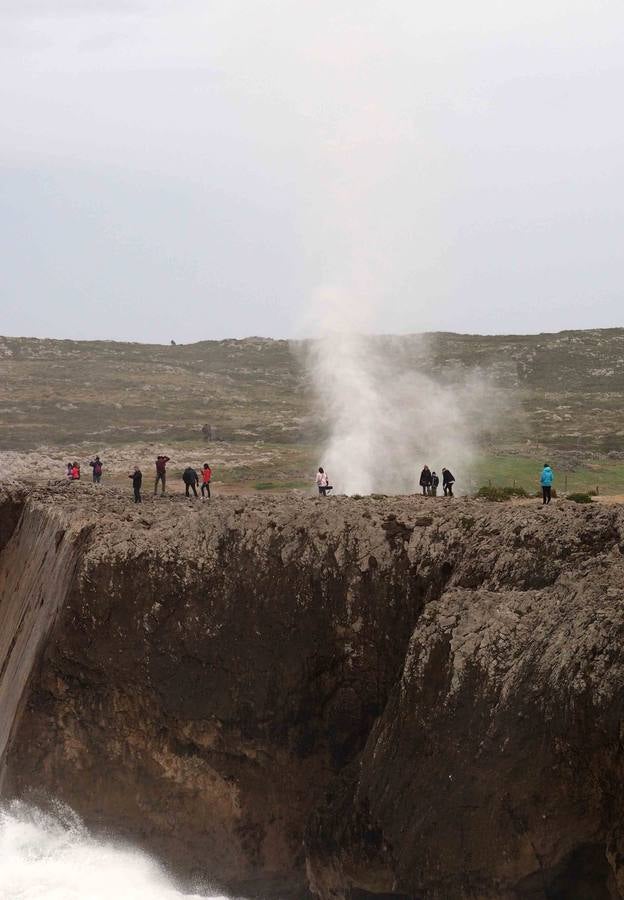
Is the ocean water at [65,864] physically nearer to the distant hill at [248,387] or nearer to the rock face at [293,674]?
the rock face at [293,674]

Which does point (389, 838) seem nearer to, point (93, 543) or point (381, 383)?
point (93, 543)

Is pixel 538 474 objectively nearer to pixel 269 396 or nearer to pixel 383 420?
pixel 383 420

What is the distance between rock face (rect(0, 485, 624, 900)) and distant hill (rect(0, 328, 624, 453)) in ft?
125

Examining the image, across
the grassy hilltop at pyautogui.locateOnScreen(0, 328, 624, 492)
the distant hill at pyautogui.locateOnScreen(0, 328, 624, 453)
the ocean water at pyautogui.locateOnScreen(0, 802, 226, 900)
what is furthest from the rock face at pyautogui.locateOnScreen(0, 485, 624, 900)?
the distant hill at pyautogui.locateOnScreen(0, 328, 624, 453)

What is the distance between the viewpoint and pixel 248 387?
11175 cm

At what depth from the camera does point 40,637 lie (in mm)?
19641

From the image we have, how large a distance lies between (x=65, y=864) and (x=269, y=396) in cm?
8667

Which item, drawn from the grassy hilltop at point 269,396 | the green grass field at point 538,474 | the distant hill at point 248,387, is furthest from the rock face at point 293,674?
the distant hill at point 248,387

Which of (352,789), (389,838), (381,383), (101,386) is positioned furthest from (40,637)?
(101,386)

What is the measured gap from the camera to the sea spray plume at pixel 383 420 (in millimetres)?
39344

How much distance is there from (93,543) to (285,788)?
4665 millimetres

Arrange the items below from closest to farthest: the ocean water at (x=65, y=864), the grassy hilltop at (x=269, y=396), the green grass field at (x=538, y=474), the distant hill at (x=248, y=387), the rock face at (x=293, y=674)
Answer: the rock face at (x=293, y=674) → the ocean water at (x=65, y=864) → the green grass field at (x=538, y=474) → the grassy hilltop at (x=269, y=396) → the distant hill at (x=248, y=387)

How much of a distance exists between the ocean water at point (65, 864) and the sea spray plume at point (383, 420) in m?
18.6

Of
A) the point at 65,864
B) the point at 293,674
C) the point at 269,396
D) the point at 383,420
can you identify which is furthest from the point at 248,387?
the point at 293,674
